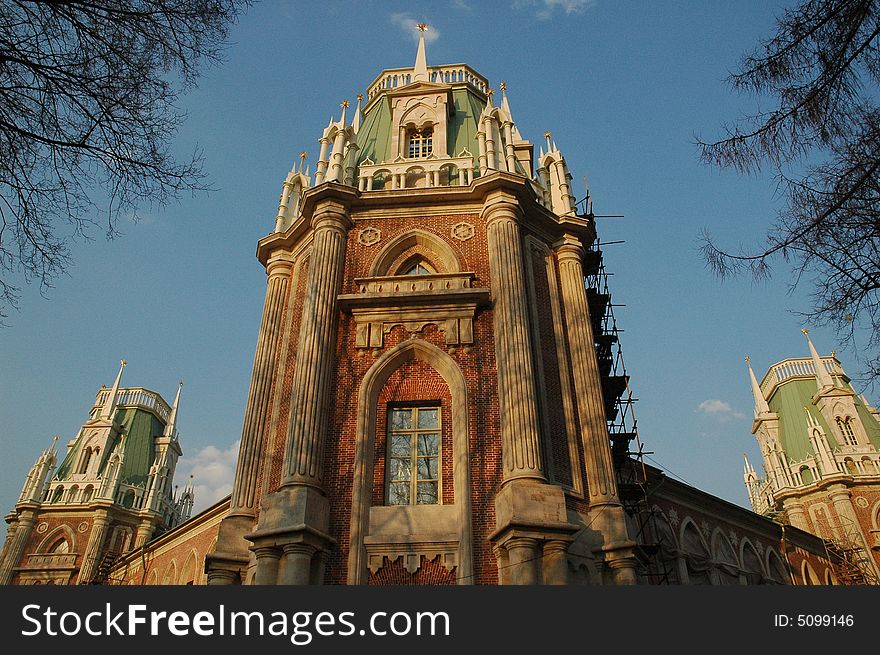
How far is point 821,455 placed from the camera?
134ft

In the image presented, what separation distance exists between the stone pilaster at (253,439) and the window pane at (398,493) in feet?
11.9

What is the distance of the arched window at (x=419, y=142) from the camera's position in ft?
77.0

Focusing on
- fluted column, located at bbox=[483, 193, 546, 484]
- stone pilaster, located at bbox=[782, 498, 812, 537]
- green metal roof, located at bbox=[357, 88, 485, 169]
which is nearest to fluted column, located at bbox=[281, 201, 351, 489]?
fluted column, located at bbox=[483, 193, 546, 484]

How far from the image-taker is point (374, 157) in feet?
76.7

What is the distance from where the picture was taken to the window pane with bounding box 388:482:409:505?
1513 cm

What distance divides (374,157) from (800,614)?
62.0 ft

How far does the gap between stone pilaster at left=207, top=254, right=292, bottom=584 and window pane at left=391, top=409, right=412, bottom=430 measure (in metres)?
3.72

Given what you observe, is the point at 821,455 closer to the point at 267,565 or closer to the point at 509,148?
the point at 509,148

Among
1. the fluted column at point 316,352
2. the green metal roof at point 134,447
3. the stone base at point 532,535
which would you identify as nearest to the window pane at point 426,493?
the stone base at point 532,535

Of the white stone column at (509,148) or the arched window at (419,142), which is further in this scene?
the arched window at (419,142)

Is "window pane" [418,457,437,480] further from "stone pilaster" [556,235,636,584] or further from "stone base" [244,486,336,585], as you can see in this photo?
"stone pilaster" [556,235,636,584]

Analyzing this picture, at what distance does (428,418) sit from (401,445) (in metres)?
0.96

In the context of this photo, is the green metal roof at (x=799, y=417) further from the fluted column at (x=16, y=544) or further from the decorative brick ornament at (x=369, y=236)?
the fluted column at (x=16, y=544)

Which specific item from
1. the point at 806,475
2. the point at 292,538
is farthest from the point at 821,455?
the point at 292,538
